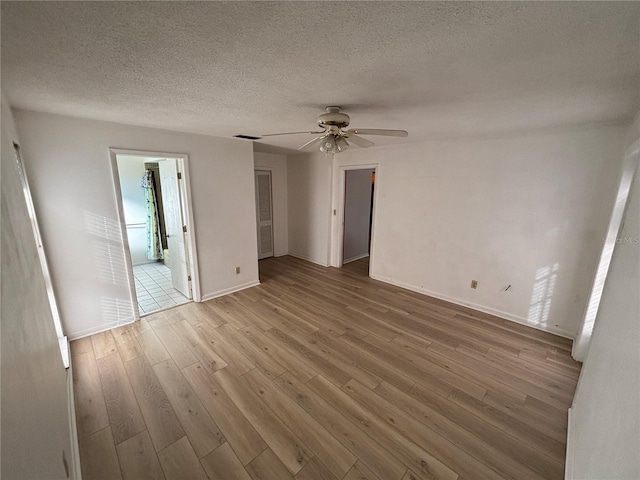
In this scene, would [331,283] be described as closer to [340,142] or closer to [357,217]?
[357,217]

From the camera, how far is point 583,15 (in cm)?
90

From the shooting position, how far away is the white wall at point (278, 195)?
205 inches

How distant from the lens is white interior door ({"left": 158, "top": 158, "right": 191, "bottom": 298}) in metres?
3.27

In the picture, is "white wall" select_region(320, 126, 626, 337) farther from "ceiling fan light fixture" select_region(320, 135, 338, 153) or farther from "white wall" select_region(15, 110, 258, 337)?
"white wall" select_region(15, 110, 258, 337)

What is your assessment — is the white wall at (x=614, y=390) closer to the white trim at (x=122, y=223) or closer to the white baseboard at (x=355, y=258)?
the white trim at (x=122, y=223)

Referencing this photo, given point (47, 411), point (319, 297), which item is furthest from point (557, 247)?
point (47, 411)

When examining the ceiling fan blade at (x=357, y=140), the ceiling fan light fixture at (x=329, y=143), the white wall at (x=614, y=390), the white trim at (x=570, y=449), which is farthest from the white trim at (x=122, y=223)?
the white trim at (x=570, y=449)

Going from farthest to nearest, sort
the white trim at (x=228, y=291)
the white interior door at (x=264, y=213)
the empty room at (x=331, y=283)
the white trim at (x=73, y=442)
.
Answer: the white interior door at (x=264, y=213) → the white trim at (x=228, y=291) → the white trim at (x=73, y=442) → the empty room at (x=331, y=283)

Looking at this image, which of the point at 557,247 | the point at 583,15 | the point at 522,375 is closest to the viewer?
the point at 583,15

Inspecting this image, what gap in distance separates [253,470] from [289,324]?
1.55 m

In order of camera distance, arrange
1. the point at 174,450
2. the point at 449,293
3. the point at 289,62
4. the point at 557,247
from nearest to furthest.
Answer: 1. the point at 289,62
2. the point at 174,450
3. the point at 557,247
4. the point at 449,293

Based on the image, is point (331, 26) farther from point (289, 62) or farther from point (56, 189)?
point (56, 189)

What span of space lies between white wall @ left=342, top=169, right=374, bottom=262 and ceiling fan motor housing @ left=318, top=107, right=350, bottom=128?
2.80 m

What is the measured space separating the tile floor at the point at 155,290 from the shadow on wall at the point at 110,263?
317 mm
